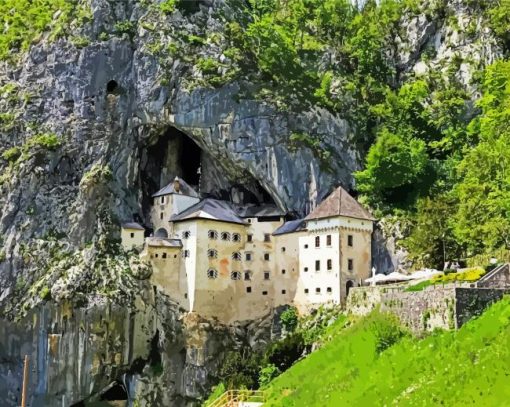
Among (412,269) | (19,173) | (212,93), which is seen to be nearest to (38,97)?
(19,173)

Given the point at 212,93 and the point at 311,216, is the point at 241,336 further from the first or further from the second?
the point at 212,93

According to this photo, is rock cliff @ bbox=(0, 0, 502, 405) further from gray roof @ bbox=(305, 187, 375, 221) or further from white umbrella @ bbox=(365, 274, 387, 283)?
white umbrella @ bbox=(365, 274, 387, 283)

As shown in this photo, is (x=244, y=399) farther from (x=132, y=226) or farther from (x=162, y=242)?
(x=132, y=226)

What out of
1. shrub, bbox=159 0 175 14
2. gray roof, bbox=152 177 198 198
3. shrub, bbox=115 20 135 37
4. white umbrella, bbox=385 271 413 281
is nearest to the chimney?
gray roof, bbox=152 177 198 198

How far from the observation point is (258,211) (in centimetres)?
6975

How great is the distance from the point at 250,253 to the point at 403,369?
113 ft

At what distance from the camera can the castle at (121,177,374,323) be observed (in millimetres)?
63031

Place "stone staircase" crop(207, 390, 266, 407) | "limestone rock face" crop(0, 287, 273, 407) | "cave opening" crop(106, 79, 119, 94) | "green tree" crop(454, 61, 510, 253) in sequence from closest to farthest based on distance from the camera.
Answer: "stone staircase" crop(207, 390, 266, 407) → "green tree" crop(454, 61, 510, 253) → "limestone rock face" crop(0, 287, 273, 407) → "cave opening" crop(106, 79, 119, 94)

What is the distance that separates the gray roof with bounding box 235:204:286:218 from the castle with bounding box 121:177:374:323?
0.09 meters

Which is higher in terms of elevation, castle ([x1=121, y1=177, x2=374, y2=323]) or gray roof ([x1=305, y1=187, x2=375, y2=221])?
gray roof ([x1=305, y1=187, x2=375, y2=221])

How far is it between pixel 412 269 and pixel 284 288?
1184 cm

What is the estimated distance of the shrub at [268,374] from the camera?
53597 mm

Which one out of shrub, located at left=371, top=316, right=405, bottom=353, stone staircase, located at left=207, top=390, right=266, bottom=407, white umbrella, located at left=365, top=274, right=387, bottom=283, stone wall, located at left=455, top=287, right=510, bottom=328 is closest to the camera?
stone wall, located at left=455, top=287, right=510, bottom=328

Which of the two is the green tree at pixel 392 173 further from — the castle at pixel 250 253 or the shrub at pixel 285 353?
the shrub at pixel 285 353
